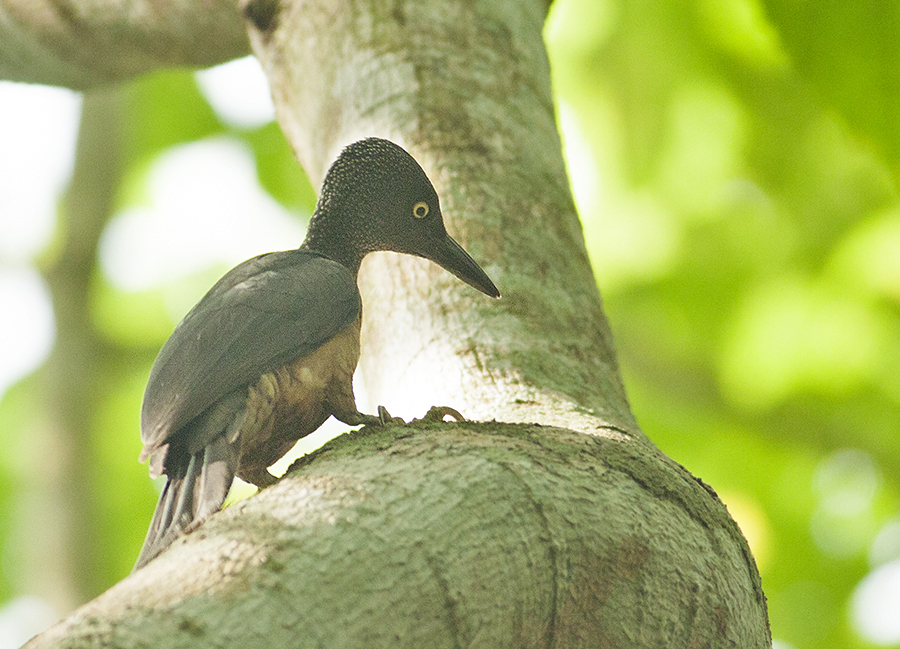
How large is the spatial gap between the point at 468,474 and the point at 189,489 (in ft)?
2.74

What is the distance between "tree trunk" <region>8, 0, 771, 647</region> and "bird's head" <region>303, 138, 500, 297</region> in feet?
0.23

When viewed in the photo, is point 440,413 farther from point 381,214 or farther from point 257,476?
point 381,214

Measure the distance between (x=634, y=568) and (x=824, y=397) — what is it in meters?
4.11

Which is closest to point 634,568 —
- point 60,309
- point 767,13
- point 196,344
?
point 196,344

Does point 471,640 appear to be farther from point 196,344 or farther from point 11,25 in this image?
point 11,25

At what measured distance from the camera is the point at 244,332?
242 centimetres

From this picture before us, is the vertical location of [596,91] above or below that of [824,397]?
above

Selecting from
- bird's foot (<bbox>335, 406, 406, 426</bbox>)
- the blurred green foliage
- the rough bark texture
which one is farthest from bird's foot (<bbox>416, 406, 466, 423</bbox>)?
the blurred green foliage

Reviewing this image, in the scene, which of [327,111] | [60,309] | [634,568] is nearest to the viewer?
[634,568]

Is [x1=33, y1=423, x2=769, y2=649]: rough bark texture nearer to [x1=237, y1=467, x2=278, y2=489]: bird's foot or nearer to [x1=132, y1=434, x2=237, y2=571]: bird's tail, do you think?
[x1=132, y1=434, x2=237, y2=571]: bird's tail

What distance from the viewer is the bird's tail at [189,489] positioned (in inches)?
82.0

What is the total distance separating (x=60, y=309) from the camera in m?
5.37

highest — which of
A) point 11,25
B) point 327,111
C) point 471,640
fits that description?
point 11,25

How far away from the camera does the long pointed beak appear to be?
97.3 inches
